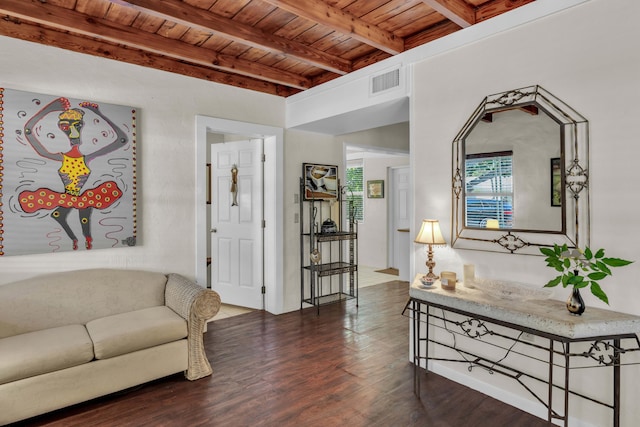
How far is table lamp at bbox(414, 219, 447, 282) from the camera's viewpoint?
8.75 ft

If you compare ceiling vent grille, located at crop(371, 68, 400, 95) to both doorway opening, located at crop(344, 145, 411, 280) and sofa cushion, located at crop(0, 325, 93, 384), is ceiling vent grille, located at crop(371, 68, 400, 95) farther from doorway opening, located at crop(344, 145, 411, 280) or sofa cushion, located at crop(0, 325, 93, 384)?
doorway opening, located at crop(344, 145, 411, 280)

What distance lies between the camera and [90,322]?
108 inches

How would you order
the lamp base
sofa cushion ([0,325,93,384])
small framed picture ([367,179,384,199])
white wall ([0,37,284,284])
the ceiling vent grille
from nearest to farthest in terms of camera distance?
sofa cushion ([0,325,93,384]) → the lamp base → white wall ([0,37,284,284]) → the ceiling vent grille → small framed picture ([367,179,384,199])

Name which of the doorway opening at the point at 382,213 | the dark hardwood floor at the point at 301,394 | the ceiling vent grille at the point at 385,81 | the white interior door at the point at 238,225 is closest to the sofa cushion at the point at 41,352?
the dark hardwood floor at the point at 301,394

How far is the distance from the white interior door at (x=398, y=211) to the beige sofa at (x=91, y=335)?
14.9ft

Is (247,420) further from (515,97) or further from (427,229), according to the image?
(515,97)

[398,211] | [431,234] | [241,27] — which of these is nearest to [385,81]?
[241,27]

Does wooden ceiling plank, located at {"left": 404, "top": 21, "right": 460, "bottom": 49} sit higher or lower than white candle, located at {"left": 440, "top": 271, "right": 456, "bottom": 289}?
higher

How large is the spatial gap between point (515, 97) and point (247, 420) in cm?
268

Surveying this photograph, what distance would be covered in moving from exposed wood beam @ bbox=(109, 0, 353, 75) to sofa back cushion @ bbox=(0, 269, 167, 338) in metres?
2.08

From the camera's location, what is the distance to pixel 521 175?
237cm

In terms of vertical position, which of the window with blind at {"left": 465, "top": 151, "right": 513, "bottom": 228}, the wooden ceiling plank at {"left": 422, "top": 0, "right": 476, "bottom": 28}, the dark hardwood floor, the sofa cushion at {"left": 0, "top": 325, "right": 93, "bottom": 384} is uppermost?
the wooden ceiling plank at {"left": 422, "top": 0, "right": 476, "bottom": 28}

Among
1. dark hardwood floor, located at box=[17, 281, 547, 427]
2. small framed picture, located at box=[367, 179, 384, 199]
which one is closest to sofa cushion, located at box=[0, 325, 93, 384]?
dark hardwood floor, located at box=[17, 281, 547, 427]

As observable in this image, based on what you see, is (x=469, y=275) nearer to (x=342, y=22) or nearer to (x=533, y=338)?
(x=533, y=338)
